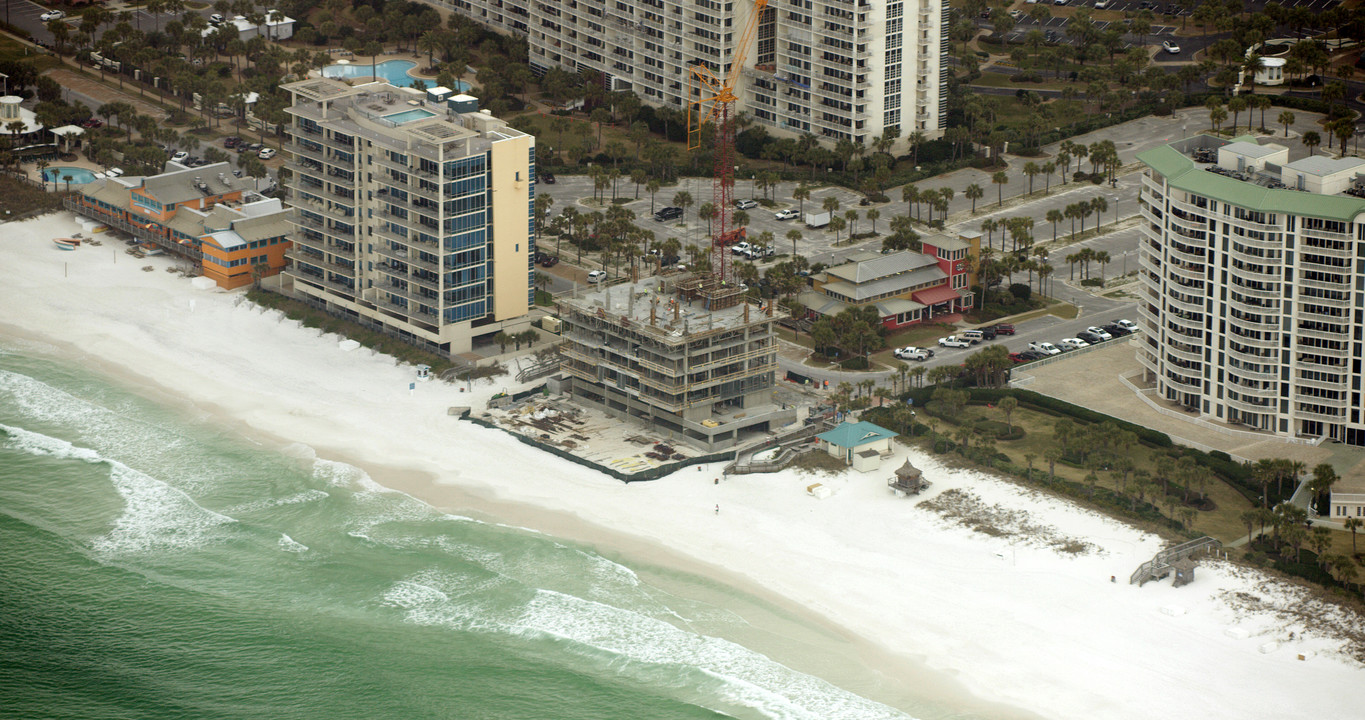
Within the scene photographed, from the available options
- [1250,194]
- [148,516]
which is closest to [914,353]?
[1250,194]

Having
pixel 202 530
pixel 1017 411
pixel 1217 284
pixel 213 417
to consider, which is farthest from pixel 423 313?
pixel 1217 284

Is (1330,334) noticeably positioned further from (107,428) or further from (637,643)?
(107,428)

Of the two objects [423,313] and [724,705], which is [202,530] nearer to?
[423,313]

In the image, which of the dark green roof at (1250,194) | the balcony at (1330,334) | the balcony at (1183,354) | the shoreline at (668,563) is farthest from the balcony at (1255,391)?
the shoreline at (668,563)

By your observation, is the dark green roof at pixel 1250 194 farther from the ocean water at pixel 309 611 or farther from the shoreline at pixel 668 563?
the ocean water at pixel 309 611

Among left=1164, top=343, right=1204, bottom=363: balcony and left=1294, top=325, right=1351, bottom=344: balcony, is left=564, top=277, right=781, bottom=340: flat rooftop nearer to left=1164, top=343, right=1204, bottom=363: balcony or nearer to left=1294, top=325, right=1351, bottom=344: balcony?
left=1164, top=343, right=1204, bottom=363: balcony
